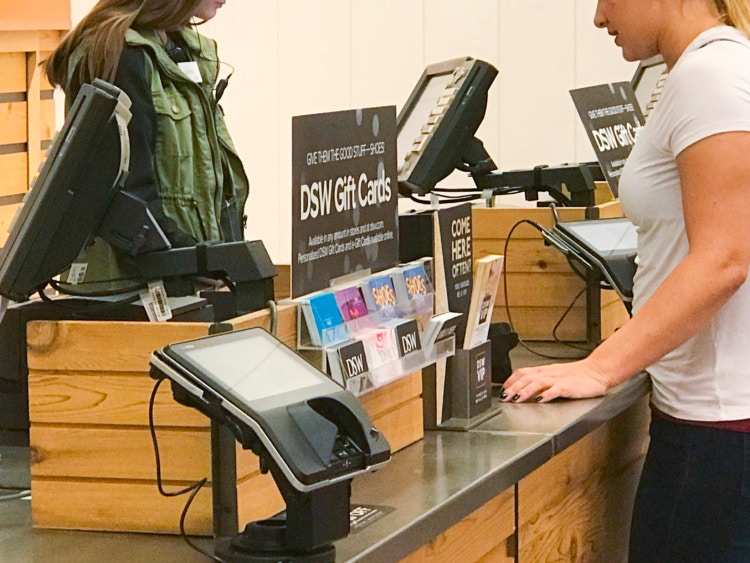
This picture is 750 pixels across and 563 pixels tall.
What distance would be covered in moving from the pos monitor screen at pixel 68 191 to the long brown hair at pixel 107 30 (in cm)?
115

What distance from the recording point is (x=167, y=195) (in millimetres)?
2590

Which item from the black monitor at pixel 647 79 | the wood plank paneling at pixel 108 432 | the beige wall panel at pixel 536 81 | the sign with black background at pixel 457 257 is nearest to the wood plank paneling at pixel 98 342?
the wood plank paneling at pixel 108 432

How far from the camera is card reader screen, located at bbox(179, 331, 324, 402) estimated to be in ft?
3.81

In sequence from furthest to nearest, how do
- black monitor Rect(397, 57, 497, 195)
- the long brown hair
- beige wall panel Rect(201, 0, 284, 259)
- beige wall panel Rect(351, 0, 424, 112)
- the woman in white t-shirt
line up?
beige wall panel Rect(201, 0, 284, 259)
beige wall panel Rect(351, 0, 424, 112)
the long brown hair
black monitor Rect(397, 57, 497, 195)
the woman in white t-shirt

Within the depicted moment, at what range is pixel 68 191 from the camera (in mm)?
1275

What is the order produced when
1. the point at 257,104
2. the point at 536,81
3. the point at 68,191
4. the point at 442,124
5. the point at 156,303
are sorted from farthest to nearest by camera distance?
the point at 257,104 → the point at 536,81 → the point at 442,124 → the point at 156,303 → the point at 68,191

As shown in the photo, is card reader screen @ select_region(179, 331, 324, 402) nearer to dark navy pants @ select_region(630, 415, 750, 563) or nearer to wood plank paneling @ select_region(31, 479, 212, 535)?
wood plank paneling @ select_region(31, 479, 212, 535)

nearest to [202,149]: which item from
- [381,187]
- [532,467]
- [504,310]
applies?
[504,310]

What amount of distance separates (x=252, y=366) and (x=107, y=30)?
1.41 meters

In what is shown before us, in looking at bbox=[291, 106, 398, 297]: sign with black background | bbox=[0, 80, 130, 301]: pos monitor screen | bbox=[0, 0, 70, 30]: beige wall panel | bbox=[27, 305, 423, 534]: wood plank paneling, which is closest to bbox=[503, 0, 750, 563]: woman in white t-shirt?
bbox=[291, 106, 398, 297]: sign with black background

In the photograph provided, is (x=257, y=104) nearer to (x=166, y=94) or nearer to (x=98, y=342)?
(x=166, y=94)

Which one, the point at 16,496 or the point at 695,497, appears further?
the point at 695,497

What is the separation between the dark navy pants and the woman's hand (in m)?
0.11

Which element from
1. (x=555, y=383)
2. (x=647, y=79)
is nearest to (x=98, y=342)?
(x=555, y=383)
